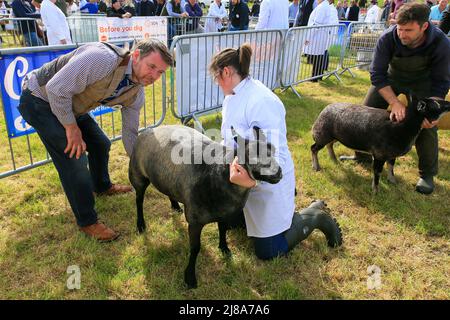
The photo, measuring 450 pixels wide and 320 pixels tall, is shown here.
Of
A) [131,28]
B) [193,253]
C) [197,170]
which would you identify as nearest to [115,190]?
[193,253]

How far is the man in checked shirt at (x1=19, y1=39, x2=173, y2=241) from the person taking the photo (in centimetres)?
297

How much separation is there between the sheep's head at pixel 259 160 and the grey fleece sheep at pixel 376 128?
8.88 feet

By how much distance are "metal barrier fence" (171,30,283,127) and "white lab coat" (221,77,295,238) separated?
3.08m

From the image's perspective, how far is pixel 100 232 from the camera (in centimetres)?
375

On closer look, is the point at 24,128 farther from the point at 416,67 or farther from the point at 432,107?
the point at 416,67

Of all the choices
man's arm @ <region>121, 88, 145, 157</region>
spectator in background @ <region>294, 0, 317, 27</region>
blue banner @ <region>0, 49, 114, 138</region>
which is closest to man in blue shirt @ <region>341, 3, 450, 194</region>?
man's arm @ <region>121, 88, 145, 157</region>

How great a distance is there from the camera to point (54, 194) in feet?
15.1

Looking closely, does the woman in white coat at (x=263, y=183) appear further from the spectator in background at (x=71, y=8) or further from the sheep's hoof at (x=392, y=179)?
the spectator in background at (x=71, y=8)

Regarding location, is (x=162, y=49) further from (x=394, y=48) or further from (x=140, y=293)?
(x=394, y=48)

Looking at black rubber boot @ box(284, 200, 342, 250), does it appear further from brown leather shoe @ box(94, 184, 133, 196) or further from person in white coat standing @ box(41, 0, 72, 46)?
person in white coat standing @ box(41, 0, 72, 46)

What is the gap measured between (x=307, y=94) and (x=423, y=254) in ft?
21.4

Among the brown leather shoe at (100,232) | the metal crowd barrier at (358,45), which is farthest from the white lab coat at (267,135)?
the metal crowd barrier at (358,45)

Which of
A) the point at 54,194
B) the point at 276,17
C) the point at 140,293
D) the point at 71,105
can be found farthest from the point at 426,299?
the point at 276,17

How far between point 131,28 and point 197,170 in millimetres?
10189
